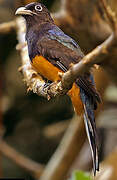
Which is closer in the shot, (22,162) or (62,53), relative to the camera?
(62,53)

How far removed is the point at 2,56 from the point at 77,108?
3827 millimetres

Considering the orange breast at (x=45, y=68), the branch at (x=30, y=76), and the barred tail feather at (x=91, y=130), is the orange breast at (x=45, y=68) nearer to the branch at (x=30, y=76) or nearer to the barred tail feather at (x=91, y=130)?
the branch at (x=30, y=76)

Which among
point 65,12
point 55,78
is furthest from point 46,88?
point 65,12

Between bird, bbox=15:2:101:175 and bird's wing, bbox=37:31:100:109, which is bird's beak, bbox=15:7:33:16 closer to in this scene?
bird, bbox=15:2:101:175

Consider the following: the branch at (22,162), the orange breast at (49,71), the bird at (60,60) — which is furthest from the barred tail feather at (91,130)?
the branch at (22,162)

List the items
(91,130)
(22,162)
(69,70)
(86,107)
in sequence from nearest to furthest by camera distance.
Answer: (69,70) → (91,130) → (86,107) → (22,162)

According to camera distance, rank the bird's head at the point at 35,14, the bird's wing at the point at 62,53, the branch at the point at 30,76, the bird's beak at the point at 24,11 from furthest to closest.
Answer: the bird's head at the point at 35,14
the bird's beak at the point at 24,11
the branch at the point at 30,76
the bird's wing at the point at 62,53

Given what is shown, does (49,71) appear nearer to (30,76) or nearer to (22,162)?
(30,76)

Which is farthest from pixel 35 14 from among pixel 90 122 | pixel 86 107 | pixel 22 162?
pixel 22 162

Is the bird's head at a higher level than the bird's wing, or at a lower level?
higher

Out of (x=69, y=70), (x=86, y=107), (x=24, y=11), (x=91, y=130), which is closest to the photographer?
(x=69, y=70)

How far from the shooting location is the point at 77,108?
339 centimetres

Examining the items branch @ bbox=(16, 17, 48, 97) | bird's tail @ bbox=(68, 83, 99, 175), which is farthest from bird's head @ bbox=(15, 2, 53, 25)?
bird's tail @ bbox=(68, 83, 99, 175)

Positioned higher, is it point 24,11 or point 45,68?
point 24,11
